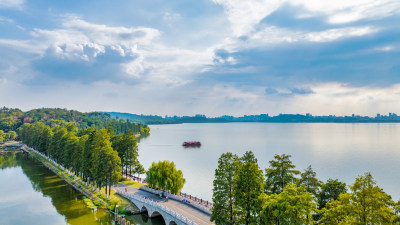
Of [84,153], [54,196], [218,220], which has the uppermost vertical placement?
[84,153]

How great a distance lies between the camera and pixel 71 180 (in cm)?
6712

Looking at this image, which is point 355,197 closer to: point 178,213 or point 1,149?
point 178,213

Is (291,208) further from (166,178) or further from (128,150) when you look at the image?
(128,150)

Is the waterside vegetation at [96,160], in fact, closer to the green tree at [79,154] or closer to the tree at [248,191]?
the green tree at [79,154]

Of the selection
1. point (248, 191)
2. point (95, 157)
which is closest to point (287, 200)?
point (248, 191)

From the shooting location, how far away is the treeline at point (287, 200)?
2056cm

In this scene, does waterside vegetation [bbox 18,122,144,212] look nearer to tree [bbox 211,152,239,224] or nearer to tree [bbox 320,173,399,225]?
tree [bbox 211,152,239,224]

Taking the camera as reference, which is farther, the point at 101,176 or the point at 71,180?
the point at 71,180

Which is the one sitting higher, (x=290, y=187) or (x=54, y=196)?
(x=290, y=187)

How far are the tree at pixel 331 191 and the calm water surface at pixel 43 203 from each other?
2602 centimetres

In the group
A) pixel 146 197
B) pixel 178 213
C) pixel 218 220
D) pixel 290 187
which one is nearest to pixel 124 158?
pixel 146 197

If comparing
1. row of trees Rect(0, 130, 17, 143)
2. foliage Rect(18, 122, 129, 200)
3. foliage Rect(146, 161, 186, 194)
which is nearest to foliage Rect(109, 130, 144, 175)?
foliage Rect(18, 122, 129, 200)

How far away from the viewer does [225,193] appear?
3231 centimetres

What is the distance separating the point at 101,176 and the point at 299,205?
131ft
